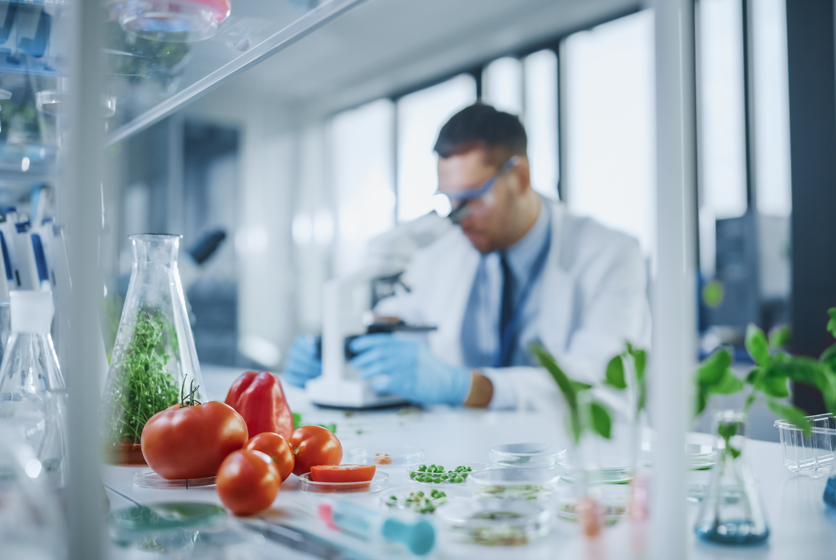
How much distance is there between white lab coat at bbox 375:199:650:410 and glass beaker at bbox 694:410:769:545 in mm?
1201

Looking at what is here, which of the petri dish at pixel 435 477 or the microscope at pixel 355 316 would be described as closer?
the petri dish at pixel 435 477

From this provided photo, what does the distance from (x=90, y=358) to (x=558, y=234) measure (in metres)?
2.13

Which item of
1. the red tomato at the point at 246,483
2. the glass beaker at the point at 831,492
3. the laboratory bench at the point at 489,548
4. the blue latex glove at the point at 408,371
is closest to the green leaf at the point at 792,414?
the laboratory bench at the point at 489,548

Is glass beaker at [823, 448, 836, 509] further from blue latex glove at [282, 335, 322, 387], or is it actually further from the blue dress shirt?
the blue dress shirt

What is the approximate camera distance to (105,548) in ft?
1.66

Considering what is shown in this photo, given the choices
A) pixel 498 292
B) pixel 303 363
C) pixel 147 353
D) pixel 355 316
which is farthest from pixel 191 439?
pixel 498 292

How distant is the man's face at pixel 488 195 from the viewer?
2109 millimetres

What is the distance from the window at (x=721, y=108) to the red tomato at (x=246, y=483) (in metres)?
3.24

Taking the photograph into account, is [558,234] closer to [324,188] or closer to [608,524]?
[608,524]

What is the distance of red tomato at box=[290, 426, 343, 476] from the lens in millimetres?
801

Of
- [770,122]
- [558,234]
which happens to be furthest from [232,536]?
[770,122]

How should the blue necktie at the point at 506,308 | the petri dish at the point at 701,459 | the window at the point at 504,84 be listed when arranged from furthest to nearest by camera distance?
the window at the point at 504,84, the blue necktie at the point at 506,308, the petri dish at the point at 701,459

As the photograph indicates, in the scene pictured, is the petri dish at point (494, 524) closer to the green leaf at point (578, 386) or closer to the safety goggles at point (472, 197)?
the green leaf at point (578, 386)

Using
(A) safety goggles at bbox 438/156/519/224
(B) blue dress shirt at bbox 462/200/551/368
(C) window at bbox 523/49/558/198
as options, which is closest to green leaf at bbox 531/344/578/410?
(A) safety goggles at bbox 438/156/519/224
